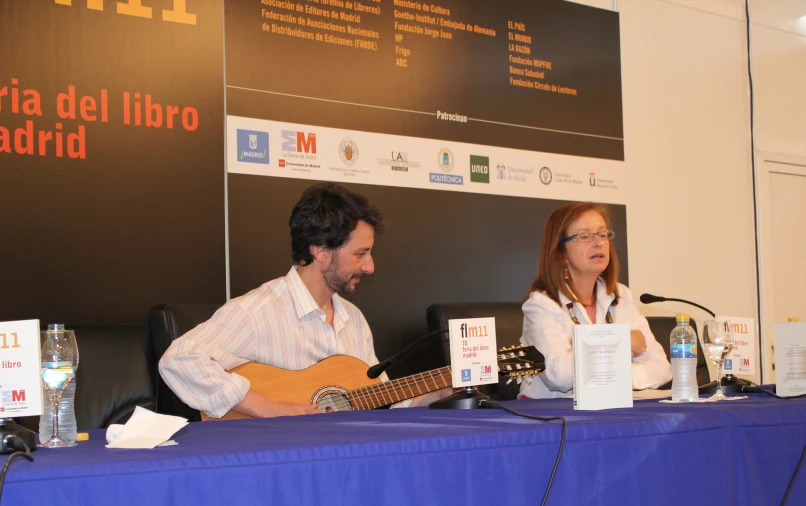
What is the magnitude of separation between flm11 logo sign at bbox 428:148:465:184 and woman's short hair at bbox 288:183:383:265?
965 millimetres

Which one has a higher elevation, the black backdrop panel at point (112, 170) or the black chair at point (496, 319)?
the black backdrop panel at point (112, 170)

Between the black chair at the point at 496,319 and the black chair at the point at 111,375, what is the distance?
3.59ft

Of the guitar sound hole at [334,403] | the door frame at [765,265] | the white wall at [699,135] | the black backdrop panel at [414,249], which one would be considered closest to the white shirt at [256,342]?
the guitar sound hole at [334,403]

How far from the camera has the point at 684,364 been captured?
199 cm

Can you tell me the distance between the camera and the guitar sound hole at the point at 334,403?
8.24 feet

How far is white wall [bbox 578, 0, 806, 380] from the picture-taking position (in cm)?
478

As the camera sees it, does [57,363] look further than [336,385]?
No

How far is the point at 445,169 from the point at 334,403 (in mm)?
1697

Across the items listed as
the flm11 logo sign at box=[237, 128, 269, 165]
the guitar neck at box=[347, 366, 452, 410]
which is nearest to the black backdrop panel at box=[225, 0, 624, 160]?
the flm11 logo sign at box=[237, 128, 269, 165]

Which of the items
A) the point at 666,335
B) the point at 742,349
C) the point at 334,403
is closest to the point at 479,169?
the point at 666,335

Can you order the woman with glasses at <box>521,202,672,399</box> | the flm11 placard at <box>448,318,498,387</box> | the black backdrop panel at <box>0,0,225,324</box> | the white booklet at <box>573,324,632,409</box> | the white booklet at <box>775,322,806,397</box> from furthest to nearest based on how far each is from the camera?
1. the black backdrop panel at <box>0,0,225,324</box>
2. the woman with glasses at <box>521,202,672,399</box>
3. the white booklet at <box>775,322,806,397</box>
4. the flm11 placard at <box>448,318,498,387</box>
5. the white booklet at <box>573,324,632,409</box>

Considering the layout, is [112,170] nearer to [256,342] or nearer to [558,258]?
[256,342]

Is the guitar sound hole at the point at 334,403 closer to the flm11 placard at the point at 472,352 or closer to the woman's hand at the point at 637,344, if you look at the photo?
the flm11 placard at the point at 472,352

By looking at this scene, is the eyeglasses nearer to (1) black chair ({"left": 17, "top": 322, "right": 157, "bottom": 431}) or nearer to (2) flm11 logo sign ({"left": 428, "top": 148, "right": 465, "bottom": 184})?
(2) flm11 logo sign ({"left": 428, "top": 148, "right": 465, "bottom": 184})
